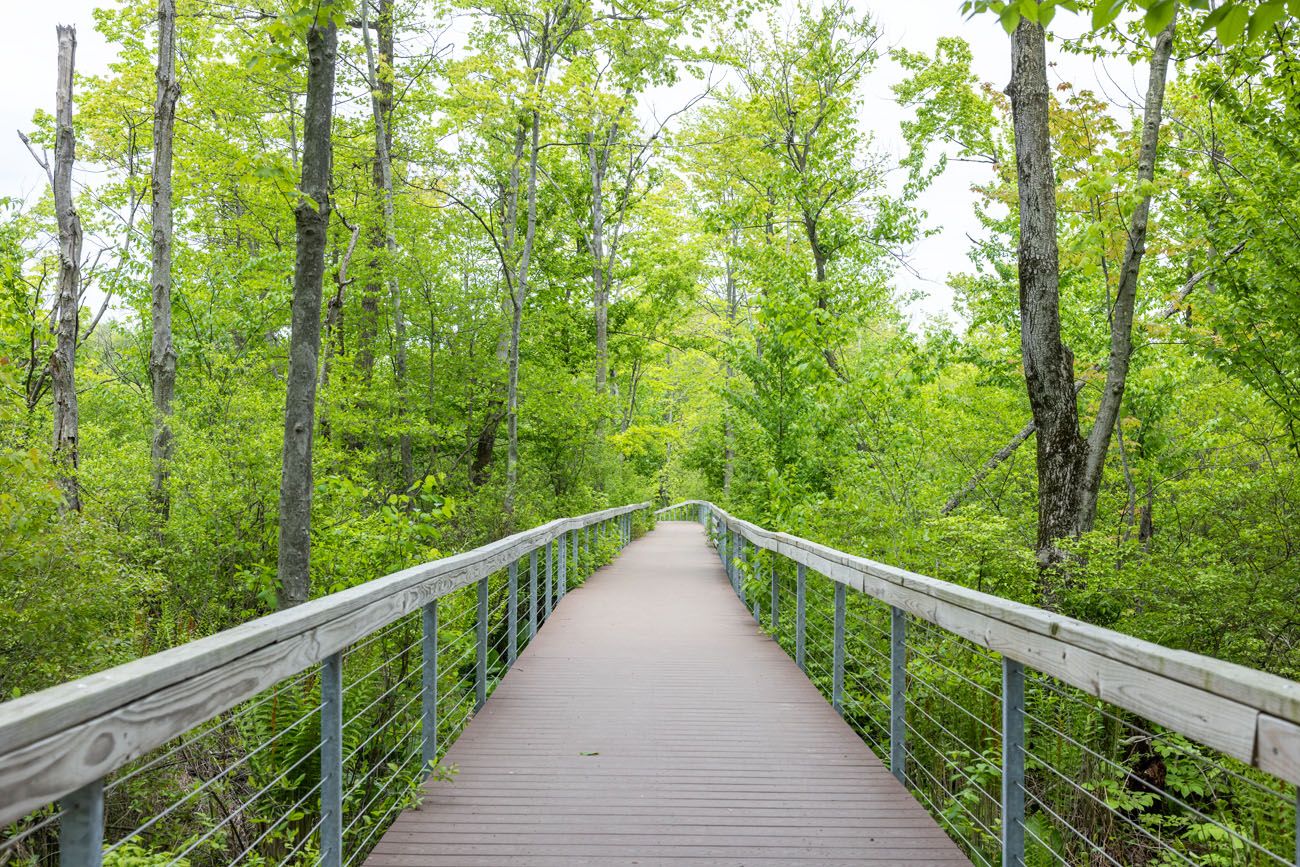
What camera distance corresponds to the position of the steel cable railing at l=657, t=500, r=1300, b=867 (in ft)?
6.25

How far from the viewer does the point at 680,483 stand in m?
44.8

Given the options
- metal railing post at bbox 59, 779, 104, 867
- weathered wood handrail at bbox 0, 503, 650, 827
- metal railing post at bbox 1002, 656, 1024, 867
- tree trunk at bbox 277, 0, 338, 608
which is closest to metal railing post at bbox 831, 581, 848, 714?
metal railing post at bbox 1002, 656, 1024, 867

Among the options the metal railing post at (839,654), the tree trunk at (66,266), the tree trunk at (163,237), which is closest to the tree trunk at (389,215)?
the tree trunk at (163,237)

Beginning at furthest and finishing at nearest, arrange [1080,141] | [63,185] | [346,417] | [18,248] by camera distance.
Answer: [18,248] → [346,417] → [1080,141] → [63,185]

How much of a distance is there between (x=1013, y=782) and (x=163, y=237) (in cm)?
1200

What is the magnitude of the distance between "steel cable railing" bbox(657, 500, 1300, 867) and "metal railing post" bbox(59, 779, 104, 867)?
2222mm

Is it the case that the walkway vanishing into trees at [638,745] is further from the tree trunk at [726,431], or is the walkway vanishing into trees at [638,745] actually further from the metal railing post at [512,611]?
the tree trunk at [726,431]

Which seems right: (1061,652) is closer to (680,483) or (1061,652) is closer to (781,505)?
(781,505)

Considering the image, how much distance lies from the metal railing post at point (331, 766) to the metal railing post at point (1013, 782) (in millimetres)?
2269

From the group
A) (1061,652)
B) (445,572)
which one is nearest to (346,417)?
(445,572)

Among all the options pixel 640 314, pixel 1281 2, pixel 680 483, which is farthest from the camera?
pixel 680 483

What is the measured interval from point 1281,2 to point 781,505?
8295mm

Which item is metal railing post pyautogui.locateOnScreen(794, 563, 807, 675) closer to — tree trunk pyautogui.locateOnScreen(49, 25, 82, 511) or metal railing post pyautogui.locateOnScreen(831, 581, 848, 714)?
metal railing post pyautogui.locateOnScreen(831, 581, 848, 714)

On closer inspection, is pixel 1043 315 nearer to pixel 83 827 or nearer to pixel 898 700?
pixel 898 700
